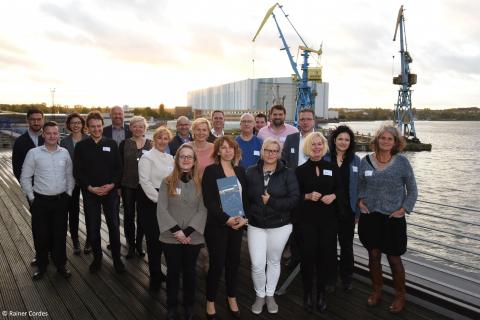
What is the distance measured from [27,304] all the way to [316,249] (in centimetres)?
250

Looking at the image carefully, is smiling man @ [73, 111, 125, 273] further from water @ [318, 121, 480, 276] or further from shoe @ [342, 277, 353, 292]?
water @ [318, 121, 480, 276]

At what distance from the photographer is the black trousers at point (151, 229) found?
3252 millimetres

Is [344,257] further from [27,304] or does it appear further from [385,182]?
[27,304]

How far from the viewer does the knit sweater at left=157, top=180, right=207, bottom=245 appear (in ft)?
8.61

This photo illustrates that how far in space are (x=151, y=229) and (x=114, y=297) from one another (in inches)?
26.1

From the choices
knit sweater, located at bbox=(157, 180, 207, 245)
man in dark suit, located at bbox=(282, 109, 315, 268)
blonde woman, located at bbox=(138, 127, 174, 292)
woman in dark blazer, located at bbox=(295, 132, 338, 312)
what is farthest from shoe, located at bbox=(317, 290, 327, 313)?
blonde woman, located at bbox=(138, 127, 174, 292)

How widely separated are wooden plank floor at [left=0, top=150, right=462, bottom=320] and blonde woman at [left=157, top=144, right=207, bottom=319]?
1.22ft

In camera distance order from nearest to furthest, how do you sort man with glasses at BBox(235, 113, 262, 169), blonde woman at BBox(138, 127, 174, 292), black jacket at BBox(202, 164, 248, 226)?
black jacket at BBox(202, 164, 248, 226), blonde woman at BBox(138, 127, 174, 292), man with glasses at BBox(235, 113, 262, 169)

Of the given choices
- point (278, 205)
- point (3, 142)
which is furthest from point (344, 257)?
point (3, 142)

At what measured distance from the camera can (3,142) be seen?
19734mm

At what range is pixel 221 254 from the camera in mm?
2695

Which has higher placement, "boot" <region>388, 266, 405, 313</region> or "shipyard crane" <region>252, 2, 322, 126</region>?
"shipyard crane" <region>252, 2, 322, 126</region>

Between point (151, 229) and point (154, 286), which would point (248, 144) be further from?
point (154, 286)

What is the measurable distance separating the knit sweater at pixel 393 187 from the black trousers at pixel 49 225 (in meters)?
2.97
